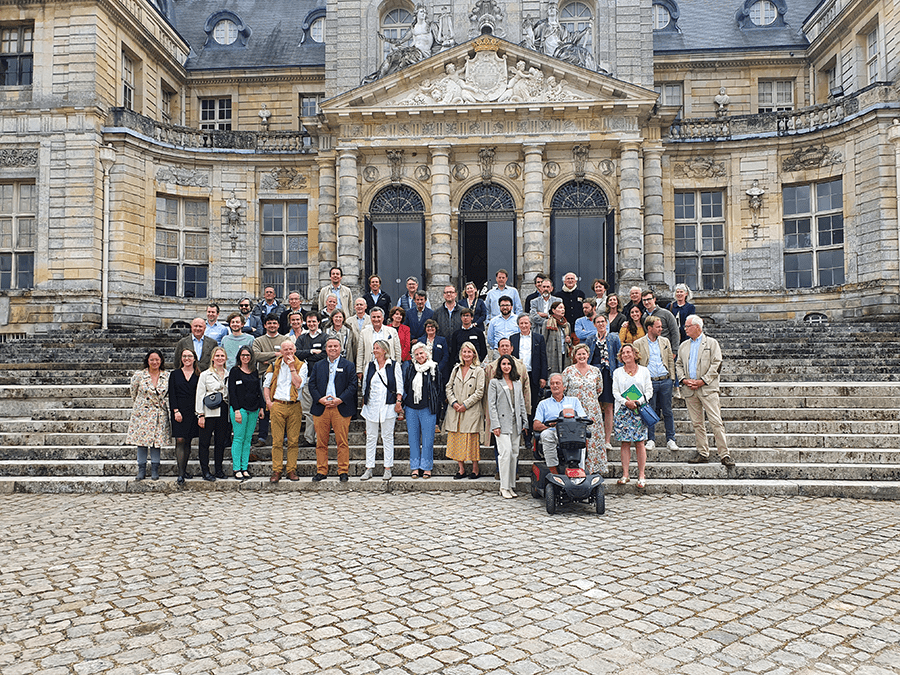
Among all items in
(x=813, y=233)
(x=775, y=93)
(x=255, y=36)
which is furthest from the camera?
(x=255, y=36)

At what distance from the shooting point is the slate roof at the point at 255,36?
28156 millimetres

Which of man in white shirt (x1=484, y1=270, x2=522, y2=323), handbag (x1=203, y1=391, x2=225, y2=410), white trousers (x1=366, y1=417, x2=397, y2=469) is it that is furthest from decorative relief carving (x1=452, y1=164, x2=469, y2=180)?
handbag (x1=203, y1=391, x2=225, y2=410)

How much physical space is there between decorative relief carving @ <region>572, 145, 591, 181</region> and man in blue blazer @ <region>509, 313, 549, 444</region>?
1279 centimetres

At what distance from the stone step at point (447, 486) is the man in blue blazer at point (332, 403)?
0.31 meters

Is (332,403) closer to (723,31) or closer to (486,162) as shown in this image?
(486,162)

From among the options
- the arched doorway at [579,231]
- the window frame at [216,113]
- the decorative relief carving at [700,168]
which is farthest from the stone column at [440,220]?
the window frame at [216,113]

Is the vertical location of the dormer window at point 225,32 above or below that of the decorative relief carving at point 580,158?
above

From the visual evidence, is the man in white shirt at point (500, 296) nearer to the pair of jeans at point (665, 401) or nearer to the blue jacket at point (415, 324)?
the blue jacket at point (415, 324)

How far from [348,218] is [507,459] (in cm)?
1439

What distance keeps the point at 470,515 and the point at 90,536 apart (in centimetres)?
376

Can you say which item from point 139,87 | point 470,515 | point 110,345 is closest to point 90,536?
point 470,515

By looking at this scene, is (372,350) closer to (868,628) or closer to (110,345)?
(868,628)

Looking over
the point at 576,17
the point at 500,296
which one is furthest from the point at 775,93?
the point at 500,296

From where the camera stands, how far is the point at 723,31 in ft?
89.0
